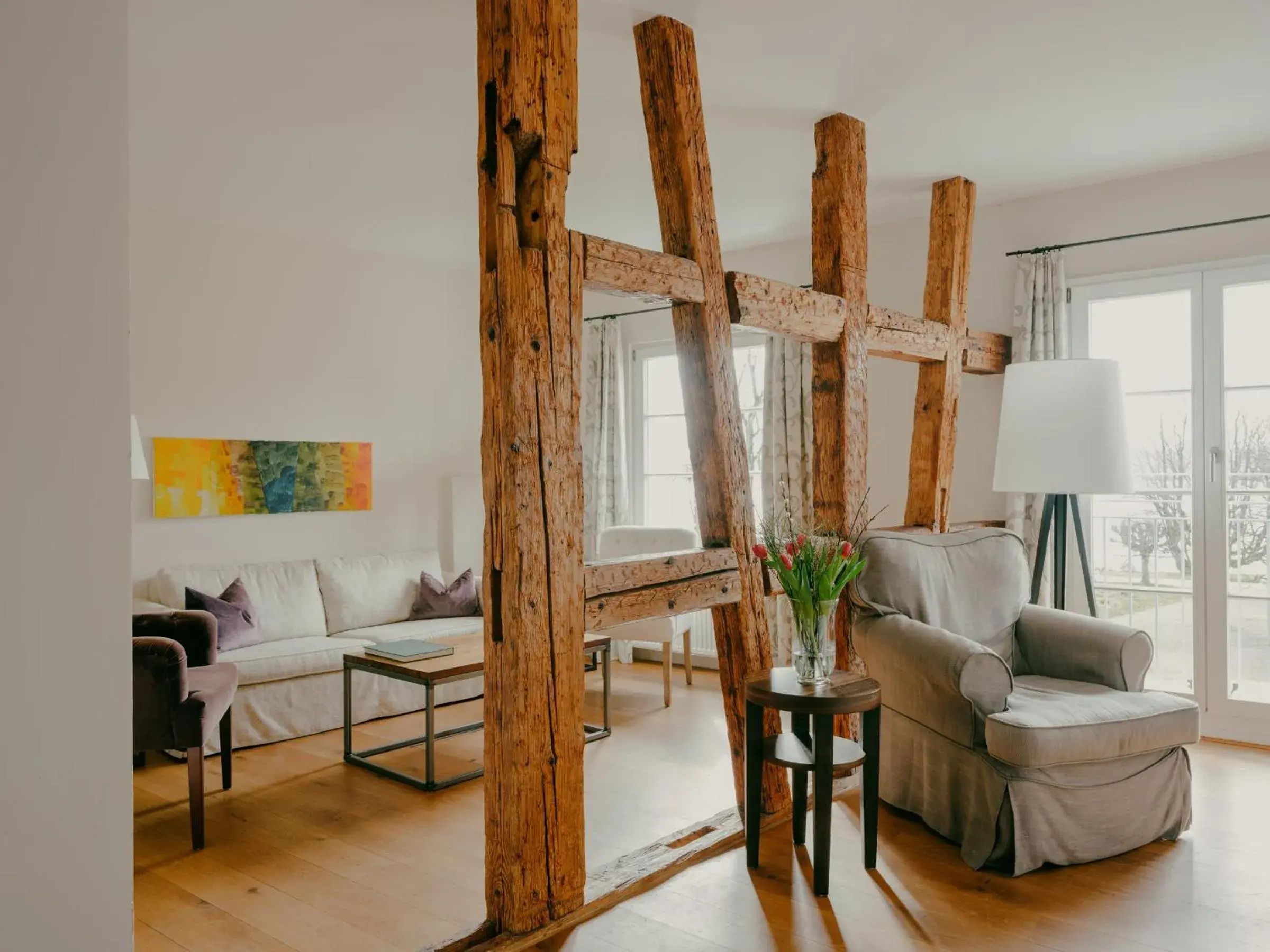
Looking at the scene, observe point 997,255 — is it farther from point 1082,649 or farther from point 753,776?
point 753,776

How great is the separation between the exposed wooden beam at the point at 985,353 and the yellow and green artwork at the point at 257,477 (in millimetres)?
3467

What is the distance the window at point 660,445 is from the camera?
622 cm

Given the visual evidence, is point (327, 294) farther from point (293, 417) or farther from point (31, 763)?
point (31, 763)

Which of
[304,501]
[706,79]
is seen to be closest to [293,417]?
[304,501]

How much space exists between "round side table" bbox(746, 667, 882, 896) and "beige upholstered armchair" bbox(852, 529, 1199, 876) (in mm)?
303

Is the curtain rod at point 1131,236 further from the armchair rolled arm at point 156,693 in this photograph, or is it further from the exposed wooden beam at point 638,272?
the armchair rolled arm at point 156,693

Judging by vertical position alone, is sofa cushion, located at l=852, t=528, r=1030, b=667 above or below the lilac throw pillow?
above

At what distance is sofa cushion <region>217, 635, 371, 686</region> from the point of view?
432 cm

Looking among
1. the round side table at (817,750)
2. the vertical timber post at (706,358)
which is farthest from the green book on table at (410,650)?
the round side table at (817,750)

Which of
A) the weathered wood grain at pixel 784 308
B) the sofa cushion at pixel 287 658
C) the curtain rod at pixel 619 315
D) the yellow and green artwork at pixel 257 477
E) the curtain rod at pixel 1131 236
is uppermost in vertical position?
the curtain rod at pixel 1131 236

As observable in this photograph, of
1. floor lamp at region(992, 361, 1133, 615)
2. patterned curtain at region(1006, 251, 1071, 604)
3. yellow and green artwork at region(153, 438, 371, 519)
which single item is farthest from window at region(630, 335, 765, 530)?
floor lamp at region(992, 361, 1133, 615)

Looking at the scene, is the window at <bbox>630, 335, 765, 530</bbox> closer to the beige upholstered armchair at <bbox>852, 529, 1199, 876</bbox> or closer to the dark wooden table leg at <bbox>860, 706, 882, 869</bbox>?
the beige upholstered armchair at <bbox>852, 529, 1199, 876</bbox>

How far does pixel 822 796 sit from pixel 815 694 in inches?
10.8

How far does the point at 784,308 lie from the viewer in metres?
3.32
